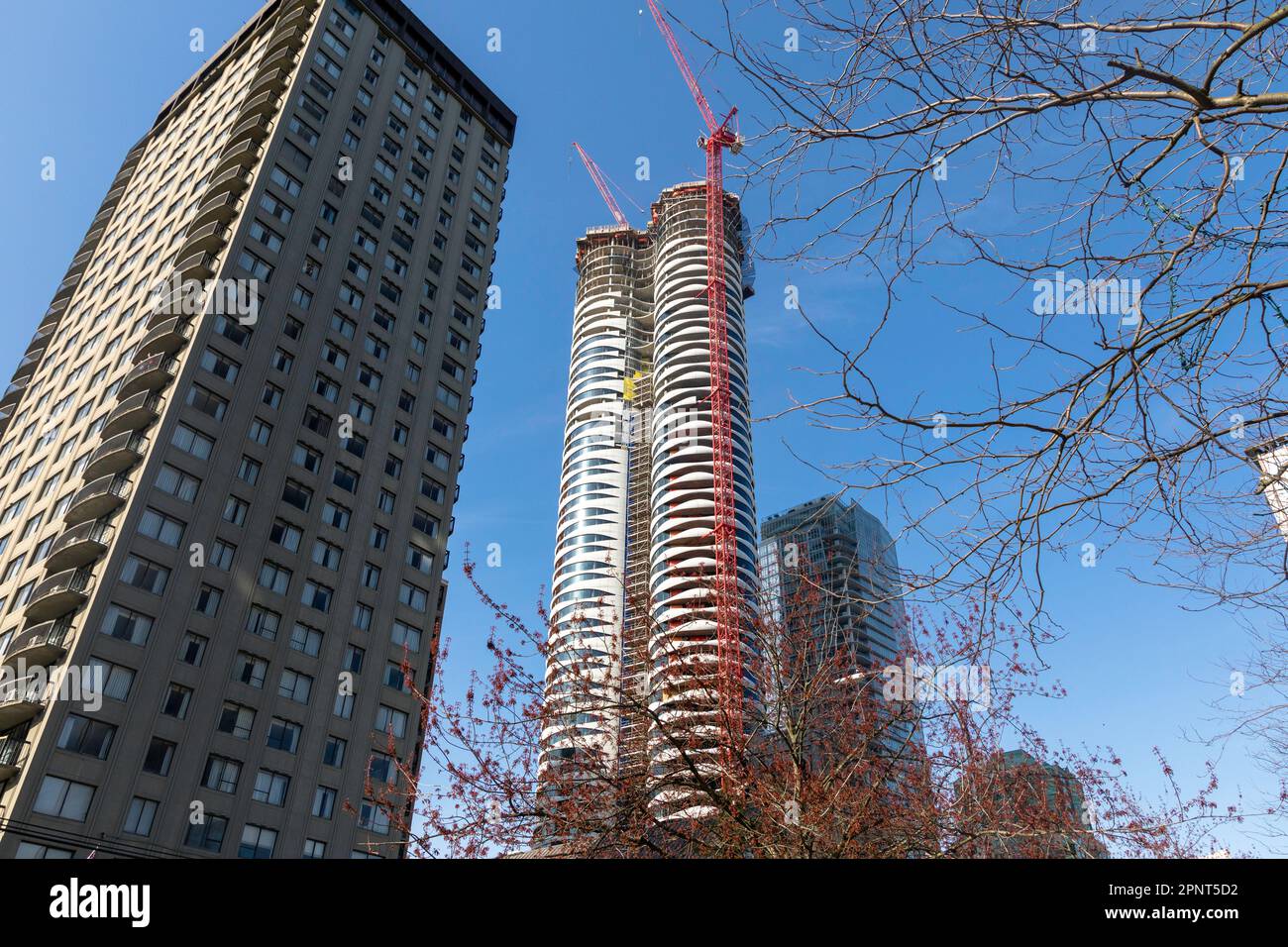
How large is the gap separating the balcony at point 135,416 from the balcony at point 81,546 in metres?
4.78

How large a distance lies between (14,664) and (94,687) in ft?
12.4

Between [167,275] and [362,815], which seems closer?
[362,815]

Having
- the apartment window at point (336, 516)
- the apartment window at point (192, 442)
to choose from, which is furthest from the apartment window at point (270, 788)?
the apartment window at point (192, 442)

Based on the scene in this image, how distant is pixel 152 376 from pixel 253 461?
5905 mm

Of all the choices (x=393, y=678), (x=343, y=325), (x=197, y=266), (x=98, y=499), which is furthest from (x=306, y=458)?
(x=393, y=678)

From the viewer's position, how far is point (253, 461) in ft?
124

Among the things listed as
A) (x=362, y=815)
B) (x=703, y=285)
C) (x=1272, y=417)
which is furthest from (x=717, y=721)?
(x=703, y=285)

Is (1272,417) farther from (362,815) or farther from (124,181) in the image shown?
(124,181)

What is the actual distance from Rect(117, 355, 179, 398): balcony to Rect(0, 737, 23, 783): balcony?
16.2m

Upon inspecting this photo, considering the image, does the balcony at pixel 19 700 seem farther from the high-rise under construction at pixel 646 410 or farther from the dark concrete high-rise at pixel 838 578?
the high-rise under construction at pixel 646 410

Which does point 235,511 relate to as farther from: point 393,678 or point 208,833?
point 208,833

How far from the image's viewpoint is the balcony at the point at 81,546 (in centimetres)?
3139

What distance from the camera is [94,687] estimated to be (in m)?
29.0

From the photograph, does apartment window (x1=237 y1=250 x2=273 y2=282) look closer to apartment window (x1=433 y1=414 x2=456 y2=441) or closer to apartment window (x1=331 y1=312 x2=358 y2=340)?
apartment window (x1=331 y1=312 x2=358 y2=340)
